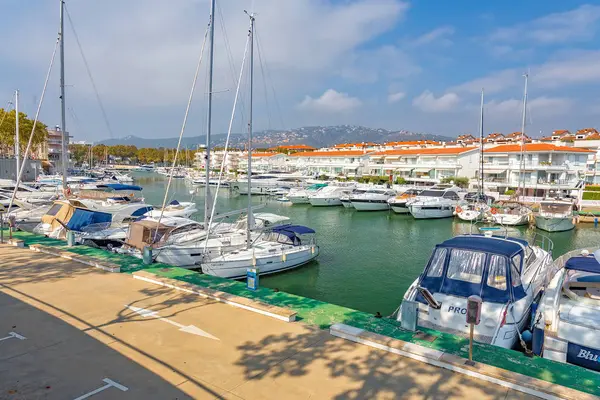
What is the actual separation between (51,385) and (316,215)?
38.1m

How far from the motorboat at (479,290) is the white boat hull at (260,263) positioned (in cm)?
765

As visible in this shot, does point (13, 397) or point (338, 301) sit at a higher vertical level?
point (13, 397)

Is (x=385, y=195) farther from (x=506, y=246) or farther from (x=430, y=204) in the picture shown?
(x=506, y=246)

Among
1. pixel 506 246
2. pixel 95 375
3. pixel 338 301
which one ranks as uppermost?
pixel 506 246

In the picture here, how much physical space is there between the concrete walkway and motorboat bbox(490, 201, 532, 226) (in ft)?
111

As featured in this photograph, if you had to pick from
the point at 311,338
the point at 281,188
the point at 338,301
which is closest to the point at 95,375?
the point at 311,338

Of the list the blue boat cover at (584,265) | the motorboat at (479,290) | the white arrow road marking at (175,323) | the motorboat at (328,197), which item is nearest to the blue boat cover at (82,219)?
the white arrow road marking at (175,323)

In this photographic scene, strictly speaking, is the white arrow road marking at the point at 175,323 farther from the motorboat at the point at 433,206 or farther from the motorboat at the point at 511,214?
the motorboat at the point at 433,206

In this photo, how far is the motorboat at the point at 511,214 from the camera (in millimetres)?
36156

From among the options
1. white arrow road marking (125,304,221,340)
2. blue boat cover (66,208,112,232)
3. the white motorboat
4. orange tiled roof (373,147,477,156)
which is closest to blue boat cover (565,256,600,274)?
white arrow road marking (125,304,221,340)

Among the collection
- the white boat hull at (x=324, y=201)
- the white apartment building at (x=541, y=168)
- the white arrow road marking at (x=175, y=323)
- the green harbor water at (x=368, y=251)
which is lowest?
the green harbor water at (x=368, y=251)

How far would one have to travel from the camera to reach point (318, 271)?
67.5ft

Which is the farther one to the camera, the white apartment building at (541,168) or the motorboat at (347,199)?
the white apartment building at (541,168)

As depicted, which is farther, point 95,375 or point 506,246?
point 506,246
